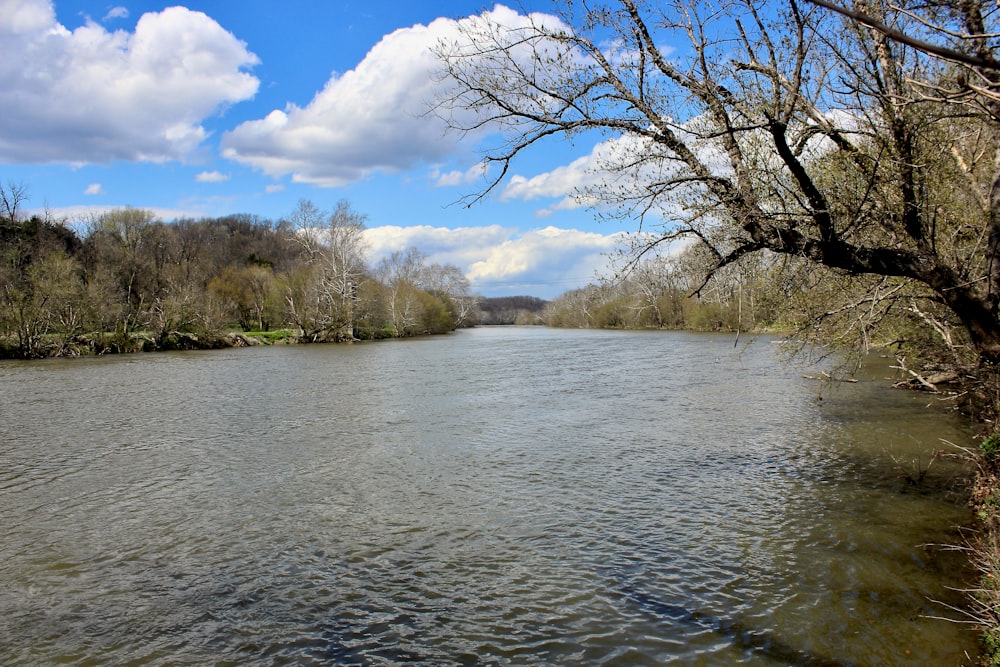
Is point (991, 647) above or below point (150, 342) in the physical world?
below

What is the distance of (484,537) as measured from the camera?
8.48 meters

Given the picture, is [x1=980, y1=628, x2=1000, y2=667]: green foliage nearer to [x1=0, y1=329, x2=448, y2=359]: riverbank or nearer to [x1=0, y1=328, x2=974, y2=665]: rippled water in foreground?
[x1=0, y1=328, x2=974, y2=665]: rippled water in foreground

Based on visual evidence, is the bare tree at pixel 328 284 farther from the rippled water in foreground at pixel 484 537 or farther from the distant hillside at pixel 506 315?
the distant hillside at pixel 506 315

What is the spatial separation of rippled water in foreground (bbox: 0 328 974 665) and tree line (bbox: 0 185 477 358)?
2518cm

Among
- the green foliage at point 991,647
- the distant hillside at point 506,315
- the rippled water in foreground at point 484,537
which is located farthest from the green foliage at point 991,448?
the distant hillside at point 506,315

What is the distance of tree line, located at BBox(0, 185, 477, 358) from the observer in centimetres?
3788

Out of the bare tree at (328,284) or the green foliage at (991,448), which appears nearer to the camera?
the green foliage at (991,448)

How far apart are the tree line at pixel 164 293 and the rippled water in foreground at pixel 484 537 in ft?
82.6

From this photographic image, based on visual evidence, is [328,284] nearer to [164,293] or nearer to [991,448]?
[164,293]

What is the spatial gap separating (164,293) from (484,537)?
53.8m

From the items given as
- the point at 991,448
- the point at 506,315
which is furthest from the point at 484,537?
the point at 506,315

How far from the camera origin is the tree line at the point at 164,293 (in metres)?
37.9

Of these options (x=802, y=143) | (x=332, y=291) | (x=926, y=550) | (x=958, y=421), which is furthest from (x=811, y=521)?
(x=332, y=291)

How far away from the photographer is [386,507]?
9797mm
